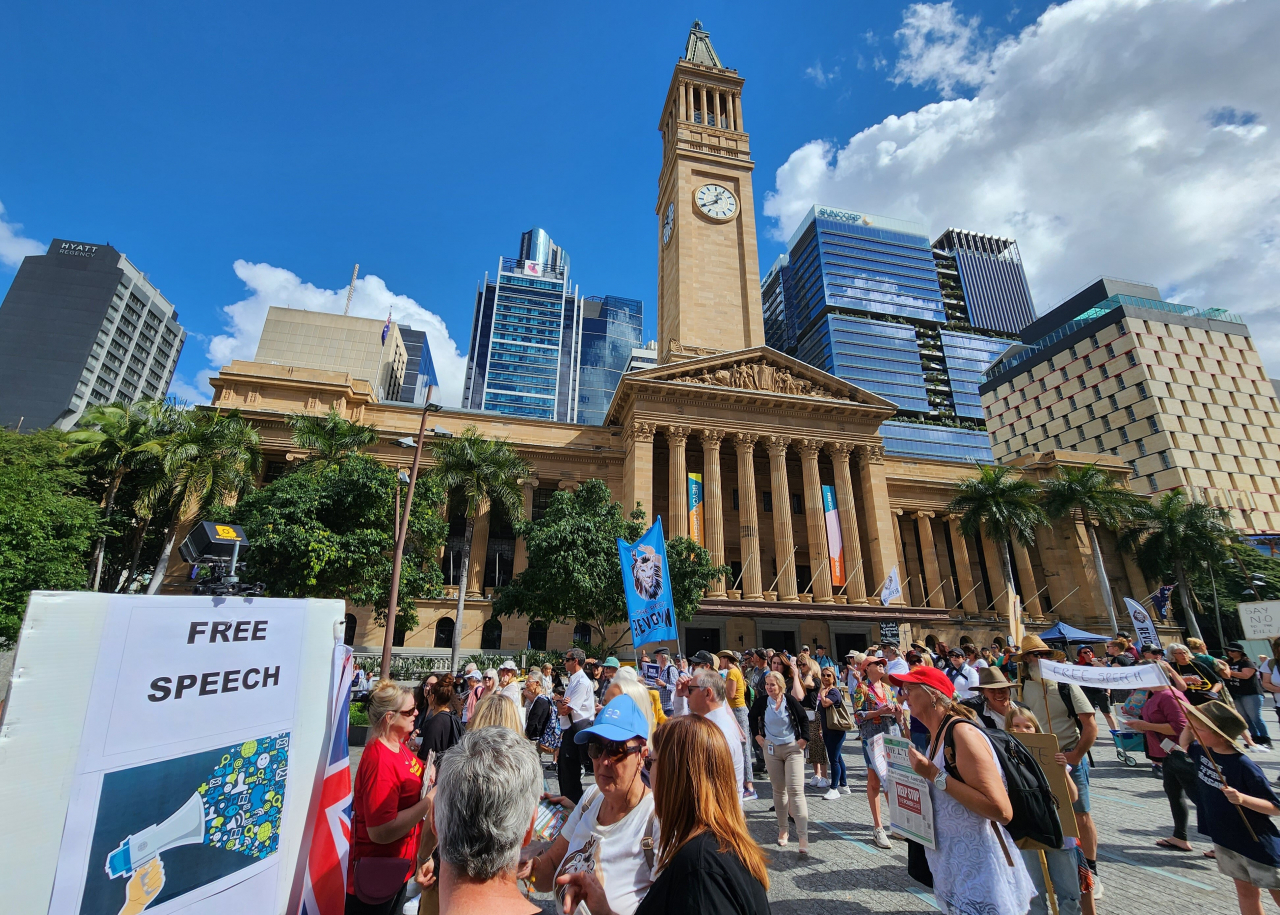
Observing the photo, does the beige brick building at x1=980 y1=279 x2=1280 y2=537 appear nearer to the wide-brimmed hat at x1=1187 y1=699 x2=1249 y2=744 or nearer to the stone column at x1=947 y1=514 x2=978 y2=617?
the stone column at x1=947 y1=514 x2=978 y2=617

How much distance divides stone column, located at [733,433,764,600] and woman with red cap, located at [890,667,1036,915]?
27.4m

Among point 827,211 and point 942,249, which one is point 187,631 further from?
point 942,249

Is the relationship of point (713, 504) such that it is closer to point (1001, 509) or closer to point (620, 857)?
point (1001, 509)

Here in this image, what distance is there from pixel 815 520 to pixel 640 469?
10501mm

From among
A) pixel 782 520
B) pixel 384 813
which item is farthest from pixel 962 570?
pixel 384 813

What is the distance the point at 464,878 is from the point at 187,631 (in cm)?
213

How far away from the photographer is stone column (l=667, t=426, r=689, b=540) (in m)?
31.5

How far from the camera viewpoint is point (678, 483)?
32.2 meters

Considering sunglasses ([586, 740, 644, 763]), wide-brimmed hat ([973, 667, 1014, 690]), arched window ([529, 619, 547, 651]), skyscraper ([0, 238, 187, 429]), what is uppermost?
skyscraper ([0, 238, 187, 429])

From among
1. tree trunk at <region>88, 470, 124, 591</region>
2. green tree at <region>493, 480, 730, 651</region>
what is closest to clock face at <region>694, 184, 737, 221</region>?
green tree at <region>493, 480, 730, 651</region>

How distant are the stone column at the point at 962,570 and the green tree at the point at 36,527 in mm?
44303

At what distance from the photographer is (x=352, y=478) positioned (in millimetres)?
24000

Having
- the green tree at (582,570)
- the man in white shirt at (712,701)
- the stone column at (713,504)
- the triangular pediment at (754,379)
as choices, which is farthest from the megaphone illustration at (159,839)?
the triangular pediment at (754,379)

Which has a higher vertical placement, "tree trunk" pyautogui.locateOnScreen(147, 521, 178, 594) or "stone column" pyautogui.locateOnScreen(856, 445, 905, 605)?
"stone column" pyautogui.locateOnScreen(856, 445, 905, 605)
